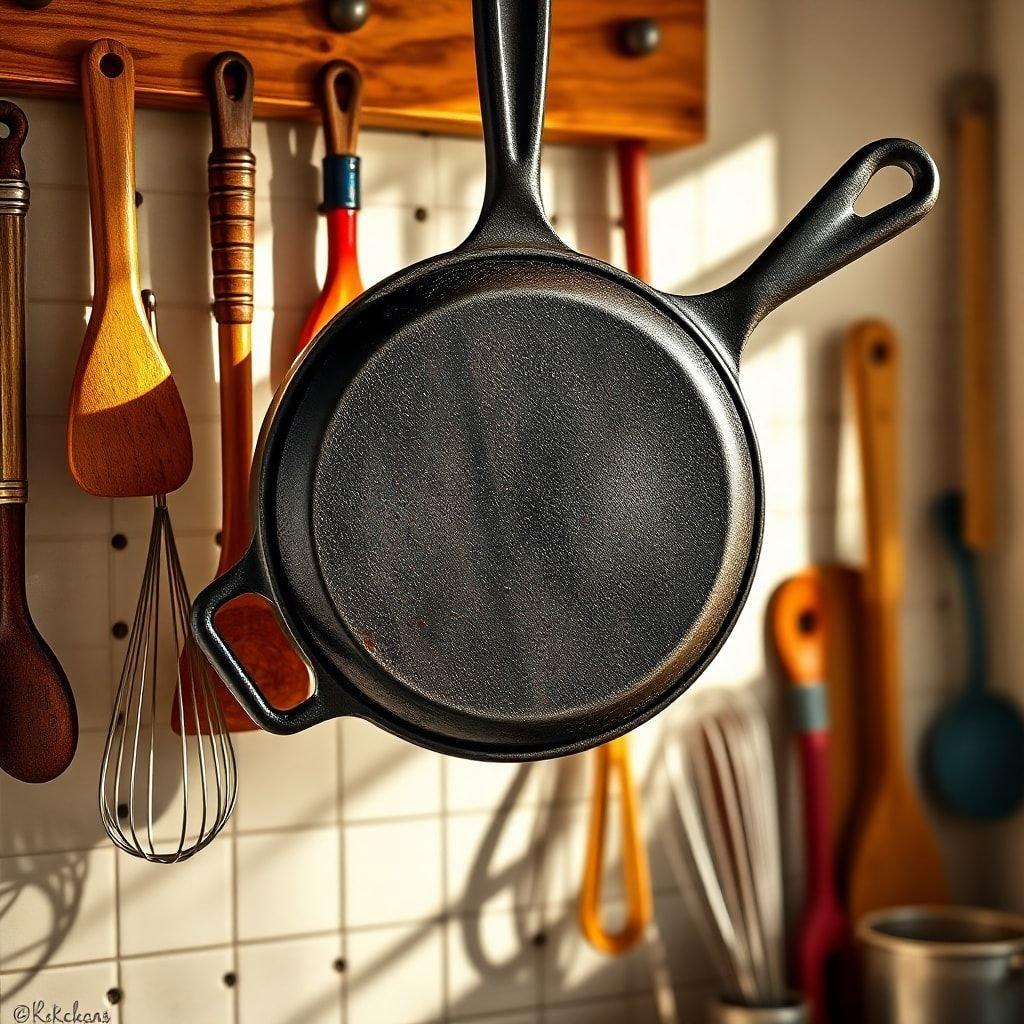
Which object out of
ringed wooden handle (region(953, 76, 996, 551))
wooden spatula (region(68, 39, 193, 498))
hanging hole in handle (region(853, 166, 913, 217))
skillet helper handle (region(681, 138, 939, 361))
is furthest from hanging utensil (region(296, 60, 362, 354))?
ringed wooden handle (region(953, 76, 996, 551))

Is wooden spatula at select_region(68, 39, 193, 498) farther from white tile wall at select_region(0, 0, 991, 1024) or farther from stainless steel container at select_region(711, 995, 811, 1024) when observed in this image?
stainless steel container at select_region(711, 995, 811, 1024)

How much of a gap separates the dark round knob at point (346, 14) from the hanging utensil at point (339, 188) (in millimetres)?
24

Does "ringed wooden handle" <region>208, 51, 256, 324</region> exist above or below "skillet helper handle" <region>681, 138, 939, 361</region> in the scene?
above

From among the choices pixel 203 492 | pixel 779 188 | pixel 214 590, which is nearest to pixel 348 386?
pixel 214 590

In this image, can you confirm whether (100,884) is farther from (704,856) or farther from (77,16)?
(77,16)

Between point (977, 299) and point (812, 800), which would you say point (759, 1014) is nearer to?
point (812, 800)

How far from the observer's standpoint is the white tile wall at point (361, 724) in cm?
92

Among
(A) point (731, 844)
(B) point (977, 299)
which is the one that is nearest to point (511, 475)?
(A) point (731, 844)

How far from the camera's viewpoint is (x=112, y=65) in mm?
872

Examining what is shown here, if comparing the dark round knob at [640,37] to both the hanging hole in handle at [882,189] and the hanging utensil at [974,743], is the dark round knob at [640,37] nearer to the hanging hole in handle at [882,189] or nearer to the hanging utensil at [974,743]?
the hanging hole in handle at [882,189]

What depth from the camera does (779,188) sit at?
1.12 m

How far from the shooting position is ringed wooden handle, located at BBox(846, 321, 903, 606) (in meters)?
1.12

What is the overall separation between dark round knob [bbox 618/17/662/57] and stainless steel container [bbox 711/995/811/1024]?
2.44 feet

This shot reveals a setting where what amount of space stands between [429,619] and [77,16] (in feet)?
1.62
